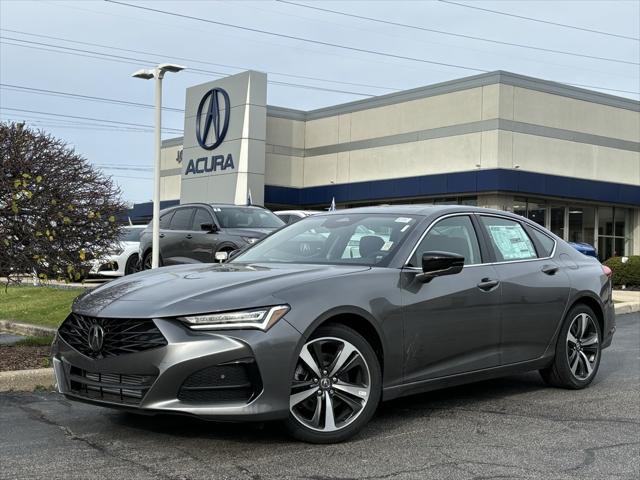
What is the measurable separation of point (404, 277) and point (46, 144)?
3985 millimetres

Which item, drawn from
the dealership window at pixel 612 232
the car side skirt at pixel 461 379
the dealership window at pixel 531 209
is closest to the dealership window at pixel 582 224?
the dealership window at pixel 612 232

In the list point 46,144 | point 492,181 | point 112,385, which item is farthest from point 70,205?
point 492,181

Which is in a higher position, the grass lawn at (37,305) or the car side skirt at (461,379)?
the car side skirt at (461,379)

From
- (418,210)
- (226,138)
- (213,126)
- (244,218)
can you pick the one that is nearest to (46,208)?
(418,210)

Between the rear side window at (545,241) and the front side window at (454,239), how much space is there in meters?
0.97

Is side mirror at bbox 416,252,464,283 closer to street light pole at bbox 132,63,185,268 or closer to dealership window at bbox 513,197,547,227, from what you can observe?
street light pole at bbox 132,63,185,268

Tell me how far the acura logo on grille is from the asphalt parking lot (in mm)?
603

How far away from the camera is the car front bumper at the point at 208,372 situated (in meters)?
4.45

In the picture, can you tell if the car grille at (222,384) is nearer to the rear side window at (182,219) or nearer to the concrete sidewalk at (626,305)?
the rear side window at (182,219)

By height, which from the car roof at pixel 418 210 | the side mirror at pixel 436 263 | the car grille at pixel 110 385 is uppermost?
the car roof at pixel 418 210

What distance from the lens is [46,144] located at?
754cm

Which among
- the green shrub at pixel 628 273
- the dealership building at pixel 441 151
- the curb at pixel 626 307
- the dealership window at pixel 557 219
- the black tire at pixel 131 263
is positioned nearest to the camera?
the curb at pixel 626 307

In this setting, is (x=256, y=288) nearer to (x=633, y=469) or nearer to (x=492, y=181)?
(x=633, y=469)

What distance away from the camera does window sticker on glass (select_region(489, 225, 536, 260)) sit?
6.53 meters
